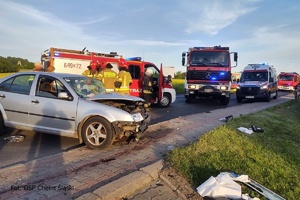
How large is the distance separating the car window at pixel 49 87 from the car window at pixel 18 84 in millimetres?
279

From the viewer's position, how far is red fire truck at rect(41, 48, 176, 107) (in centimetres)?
1089

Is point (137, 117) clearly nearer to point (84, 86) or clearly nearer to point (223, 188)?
point (84, 86)

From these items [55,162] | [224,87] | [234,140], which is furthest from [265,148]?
[224,87]

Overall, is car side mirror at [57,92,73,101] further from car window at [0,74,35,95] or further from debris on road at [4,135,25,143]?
debris on road at [4,135,25,143]

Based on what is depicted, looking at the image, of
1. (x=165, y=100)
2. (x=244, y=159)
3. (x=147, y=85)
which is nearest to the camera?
(x=244, y=159)

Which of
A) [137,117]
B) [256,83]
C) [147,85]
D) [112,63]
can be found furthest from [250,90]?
[137,117]

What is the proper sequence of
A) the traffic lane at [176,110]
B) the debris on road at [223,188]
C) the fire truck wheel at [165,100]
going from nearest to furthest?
the debris on road at [223,188], the traffic lane at [176,110], the fire truck wheel at [165,100]

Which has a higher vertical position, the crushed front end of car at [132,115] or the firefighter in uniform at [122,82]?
the firefighter in uniform at [122,82]

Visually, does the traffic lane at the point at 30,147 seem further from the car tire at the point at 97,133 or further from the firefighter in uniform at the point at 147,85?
the firefighter in uniform at the point at 147,85

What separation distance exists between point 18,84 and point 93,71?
4.56m

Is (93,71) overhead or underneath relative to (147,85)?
overhead

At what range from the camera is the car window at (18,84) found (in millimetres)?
6527

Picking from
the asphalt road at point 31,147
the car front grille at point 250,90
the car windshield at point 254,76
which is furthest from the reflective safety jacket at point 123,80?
the car windshield at point 254,76

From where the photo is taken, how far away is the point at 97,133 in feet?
19.0
